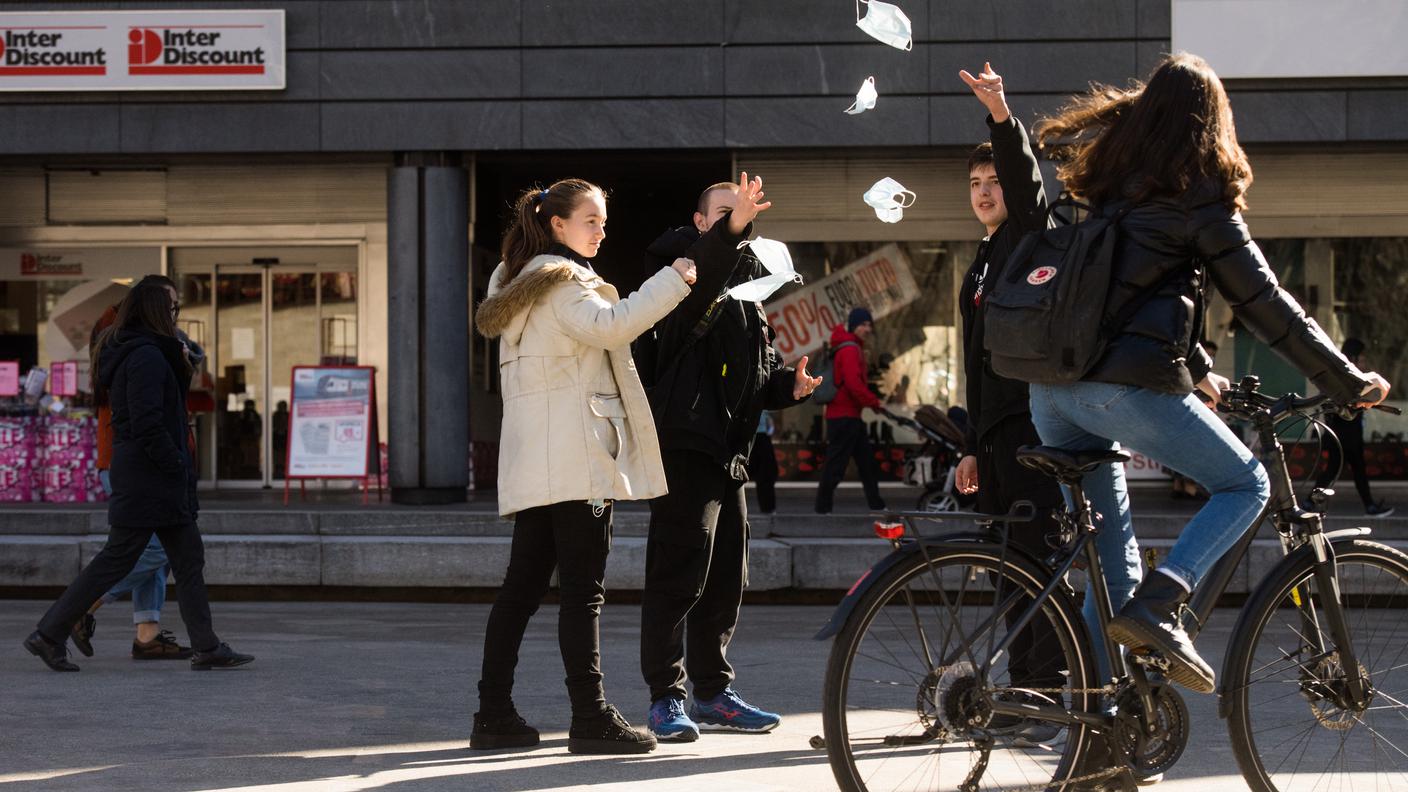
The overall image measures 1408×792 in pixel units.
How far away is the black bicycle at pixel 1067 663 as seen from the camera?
3.87 metres

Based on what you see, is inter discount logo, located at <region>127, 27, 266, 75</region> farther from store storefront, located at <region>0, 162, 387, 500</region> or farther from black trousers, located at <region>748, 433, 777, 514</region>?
black trousers, located at <region>748, 433, 777, 514</region>

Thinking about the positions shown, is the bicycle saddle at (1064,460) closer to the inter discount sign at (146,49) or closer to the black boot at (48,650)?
the black boot at (48,650)

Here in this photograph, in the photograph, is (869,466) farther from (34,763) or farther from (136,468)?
(34,763)

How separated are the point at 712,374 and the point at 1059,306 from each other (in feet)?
6.32

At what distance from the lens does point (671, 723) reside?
5.55 m

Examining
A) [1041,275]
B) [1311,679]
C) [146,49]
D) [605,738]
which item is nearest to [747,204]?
[1041,275]

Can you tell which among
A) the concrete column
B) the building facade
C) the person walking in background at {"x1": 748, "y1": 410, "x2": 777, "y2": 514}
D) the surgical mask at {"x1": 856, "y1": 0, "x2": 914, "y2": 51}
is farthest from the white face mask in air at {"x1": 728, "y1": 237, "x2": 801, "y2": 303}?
the concrete column

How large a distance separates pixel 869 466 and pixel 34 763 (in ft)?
32.1

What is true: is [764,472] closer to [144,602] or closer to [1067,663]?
[144,602]

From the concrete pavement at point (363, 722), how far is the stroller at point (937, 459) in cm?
541

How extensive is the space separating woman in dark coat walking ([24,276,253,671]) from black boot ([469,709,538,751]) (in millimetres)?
2411

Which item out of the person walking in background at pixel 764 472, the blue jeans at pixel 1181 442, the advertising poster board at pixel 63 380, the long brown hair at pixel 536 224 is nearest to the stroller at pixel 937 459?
the person walking in background at pixel 764 472

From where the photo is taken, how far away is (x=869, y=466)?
1434 centimetres

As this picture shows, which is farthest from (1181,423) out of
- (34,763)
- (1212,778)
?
(34,763)
